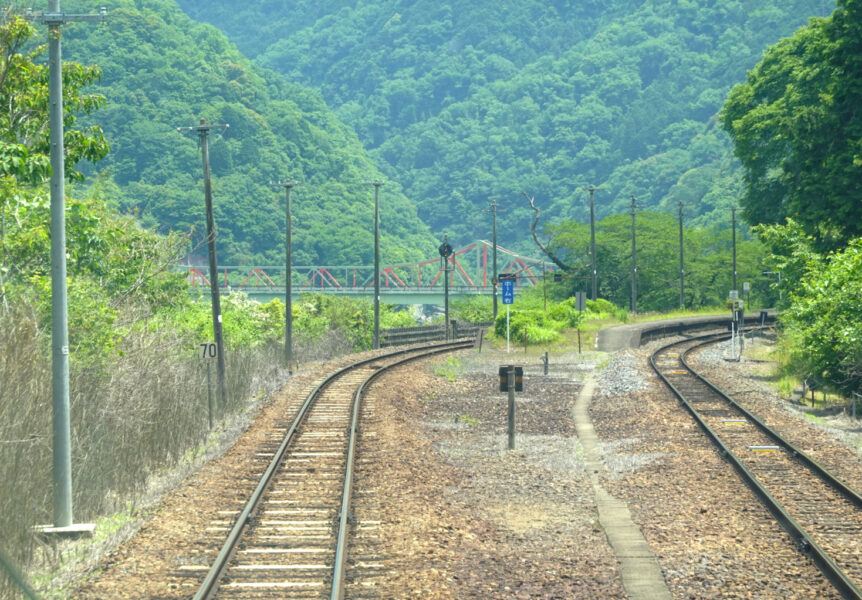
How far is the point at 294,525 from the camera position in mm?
13016

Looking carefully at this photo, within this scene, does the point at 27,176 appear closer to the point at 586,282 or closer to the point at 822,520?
the point at 822,520

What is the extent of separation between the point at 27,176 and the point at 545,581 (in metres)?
9.20

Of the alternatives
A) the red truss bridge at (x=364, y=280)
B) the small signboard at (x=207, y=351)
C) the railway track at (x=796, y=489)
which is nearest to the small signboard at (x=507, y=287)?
the railway track at (x=796, y=489)

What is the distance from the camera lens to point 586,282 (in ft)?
266

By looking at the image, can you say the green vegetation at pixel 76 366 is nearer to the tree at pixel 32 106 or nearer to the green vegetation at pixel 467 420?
the tree at pixel 32 106

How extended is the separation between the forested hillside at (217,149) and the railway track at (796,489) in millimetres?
98139

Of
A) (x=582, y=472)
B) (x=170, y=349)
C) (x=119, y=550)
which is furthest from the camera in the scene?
(x=170, y=349)

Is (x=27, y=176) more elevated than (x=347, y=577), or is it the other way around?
(x=27, y=176)

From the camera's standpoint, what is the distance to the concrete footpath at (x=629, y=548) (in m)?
10.4

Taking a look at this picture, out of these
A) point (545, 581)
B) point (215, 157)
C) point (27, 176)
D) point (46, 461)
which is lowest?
point (545, 581)

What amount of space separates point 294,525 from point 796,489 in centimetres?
718

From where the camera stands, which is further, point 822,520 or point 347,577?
point 822,520

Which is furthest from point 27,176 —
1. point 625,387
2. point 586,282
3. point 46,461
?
point 586,282

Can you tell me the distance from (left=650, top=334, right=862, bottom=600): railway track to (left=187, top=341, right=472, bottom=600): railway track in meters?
5.16
